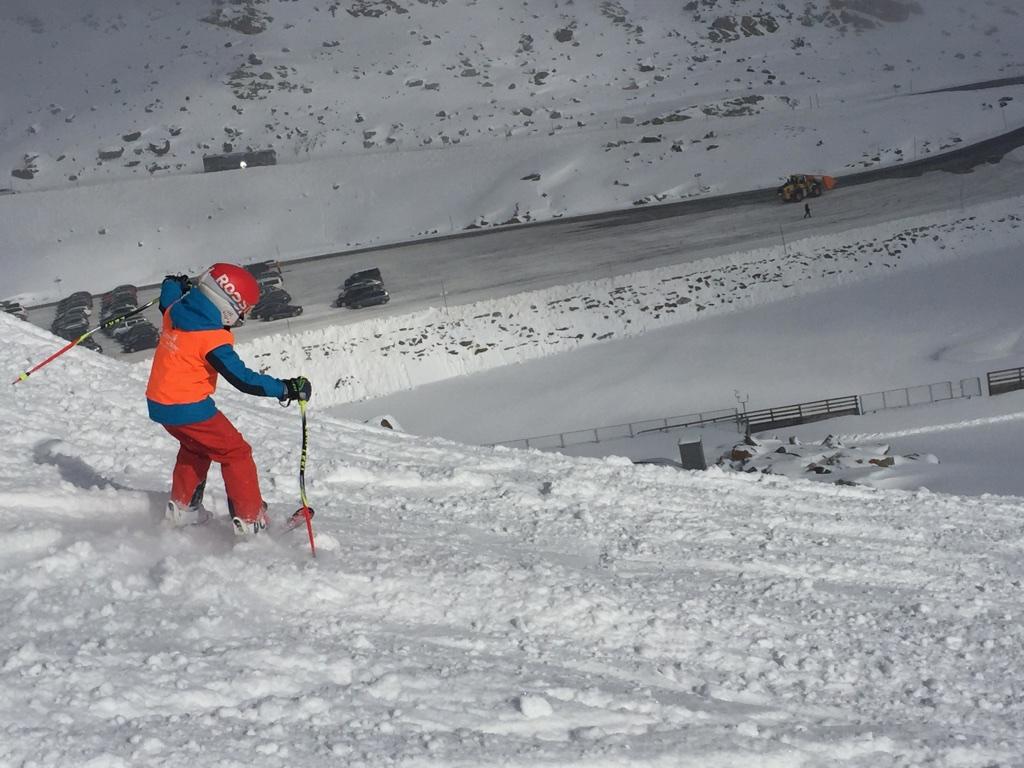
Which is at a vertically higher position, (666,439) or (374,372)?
(374,372)

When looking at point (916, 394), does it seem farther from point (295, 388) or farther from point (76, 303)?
point (76, 303)

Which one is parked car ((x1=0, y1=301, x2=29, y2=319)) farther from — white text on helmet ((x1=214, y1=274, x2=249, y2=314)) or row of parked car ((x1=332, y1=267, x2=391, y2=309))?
white text on helmet ((x1=214, y1=274, x2=249, y2=314))

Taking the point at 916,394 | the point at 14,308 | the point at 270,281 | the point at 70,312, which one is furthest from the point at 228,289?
the point at 14,308

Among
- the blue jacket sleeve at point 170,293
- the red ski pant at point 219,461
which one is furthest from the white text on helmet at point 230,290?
the red ski pant at point 219,461

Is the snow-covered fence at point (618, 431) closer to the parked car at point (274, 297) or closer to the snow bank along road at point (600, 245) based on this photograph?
the snow bank along road at point (600, 245)

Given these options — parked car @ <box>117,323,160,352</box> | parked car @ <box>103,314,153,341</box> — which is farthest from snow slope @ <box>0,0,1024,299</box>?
parked car @ <box>117,323,160,352</box>

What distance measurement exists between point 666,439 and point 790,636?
57.4ft

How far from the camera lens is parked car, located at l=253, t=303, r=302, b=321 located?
34.7 meters

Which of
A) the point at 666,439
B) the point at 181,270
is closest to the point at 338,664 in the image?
the point at 666,439

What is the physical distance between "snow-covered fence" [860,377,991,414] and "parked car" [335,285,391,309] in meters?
17.1

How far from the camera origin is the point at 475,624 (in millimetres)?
5977

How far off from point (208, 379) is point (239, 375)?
0.40m

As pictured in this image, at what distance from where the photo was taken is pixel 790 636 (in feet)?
20.9

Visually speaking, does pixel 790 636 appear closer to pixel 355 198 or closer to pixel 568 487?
pixel 568 487
